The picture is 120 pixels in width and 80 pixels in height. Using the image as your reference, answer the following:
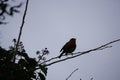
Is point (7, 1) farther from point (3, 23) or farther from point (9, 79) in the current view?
point (9, 79)

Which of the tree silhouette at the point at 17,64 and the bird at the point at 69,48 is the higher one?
the tree silhouette at the point at 17,64

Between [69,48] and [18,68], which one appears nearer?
[18,68]

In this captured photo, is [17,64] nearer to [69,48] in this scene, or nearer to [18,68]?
[18,68]

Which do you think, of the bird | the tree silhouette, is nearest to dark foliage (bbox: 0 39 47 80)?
the tree silhouette

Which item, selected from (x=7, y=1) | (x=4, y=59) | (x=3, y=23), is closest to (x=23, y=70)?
(x=4, y=59)

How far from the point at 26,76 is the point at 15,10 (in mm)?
691

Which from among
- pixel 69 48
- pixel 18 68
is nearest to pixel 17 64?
pixel 18 68

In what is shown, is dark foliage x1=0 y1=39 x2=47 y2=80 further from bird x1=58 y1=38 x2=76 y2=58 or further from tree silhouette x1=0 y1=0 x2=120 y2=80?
bird x1=58 y1=38 x2=76 y2=58

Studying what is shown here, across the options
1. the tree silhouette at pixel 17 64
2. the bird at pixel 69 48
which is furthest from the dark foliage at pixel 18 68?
the bird at pixel 69 48

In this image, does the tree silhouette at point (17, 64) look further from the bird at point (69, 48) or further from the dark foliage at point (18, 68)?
the bird at point (69, 48)

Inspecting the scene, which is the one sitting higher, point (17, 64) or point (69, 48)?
point (17, 64)

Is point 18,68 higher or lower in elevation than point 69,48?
higher

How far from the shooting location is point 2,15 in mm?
1873

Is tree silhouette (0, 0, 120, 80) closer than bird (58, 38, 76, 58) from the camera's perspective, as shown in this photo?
Yes
